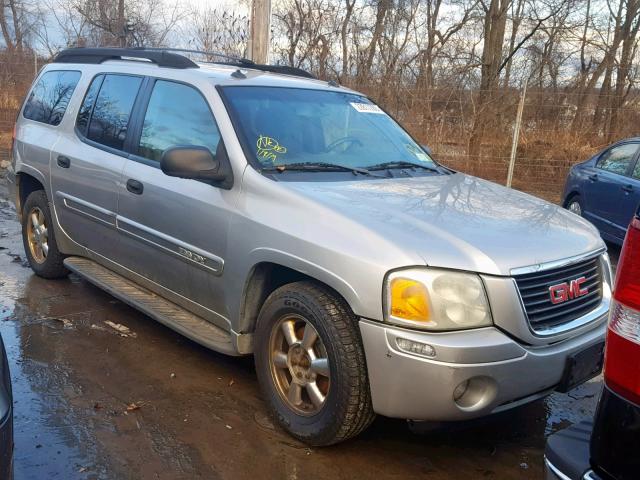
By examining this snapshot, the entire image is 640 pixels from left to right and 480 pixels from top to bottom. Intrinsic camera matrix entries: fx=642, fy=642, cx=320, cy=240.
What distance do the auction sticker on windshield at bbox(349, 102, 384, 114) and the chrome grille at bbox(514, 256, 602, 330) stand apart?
1957 millimetres

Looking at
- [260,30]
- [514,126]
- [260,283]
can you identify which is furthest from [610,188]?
[260,283]

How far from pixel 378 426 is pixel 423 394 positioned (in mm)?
865

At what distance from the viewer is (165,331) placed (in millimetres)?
4723

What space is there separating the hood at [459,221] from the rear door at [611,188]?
4.50m

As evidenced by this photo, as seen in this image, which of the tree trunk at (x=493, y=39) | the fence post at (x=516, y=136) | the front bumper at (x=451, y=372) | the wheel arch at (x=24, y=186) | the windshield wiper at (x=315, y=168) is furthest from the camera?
the tree trunk at (x=493, y=39)

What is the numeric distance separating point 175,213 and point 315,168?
0.90 metres

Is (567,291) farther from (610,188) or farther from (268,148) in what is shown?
(610,188)

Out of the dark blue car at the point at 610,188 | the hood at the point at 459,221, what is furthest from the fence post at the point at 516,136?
the hood at the point at 459,221

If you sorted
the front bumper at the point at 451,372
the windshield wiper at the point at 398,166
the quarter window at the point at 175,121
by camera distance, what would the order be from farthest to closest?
1. the windshield wiper at the point at 398,166
2. the quarter window at the point at 175,121
3. the front bumper at the point at 451,372

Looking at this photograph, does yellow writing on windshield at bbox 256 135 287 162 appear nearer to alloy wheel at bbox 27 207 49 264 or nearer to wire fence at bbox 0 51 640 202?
alloy wheel at bbox 27 207 49 264

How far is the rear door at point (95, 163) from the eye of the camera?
179 inches

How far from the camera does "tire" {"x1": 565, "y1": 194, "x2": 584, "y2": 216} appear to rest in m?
8.94

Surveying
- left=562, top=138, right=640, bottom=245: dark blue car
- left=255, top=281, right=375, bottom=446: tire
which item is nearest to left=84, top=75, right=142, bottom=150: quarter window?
left=255, top=281, right=375, bottom=446: tire

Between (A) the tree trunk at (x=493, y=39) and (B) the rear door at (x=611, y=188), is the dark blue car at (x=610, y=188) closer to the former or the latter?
(B) the rear door at (x=611, y=188)
